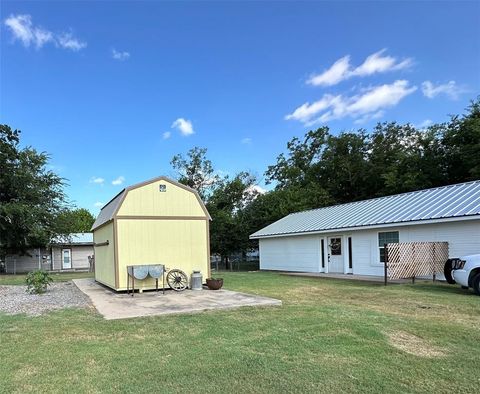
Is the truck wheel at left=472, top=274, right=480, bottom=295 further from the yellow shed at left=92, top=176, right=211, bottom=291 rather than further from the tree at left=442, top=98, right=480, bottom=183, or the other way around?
the tree at left=442, top=98, right=480, bottom=183

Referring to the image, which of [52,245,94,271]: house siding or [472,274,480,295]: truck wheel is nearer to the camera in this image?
[472,274,480,295]: truck wheel

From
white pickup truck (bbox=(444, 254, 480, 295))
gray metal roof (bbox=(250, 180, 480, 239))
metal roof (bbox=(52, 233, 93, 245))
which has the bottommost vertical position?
white pickup truck (bbox=(444, 254, 480, 295))

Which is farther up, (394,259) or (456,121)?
(456,121)

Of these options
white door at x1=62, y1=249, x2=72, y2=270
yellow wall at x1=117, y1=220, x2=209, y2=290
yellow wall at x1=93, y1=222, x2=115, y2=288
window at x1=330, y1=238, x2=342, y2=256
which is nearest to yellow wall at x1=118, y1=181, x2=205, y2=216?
yellow wall at x1=117, y1=220, x2=209, y2=290

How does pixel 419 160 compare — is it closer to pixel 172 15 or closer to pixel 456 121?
pixel 456 121

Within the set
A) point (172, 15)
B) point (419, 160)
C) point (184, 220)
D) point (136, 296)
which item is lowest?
point (136, 296)

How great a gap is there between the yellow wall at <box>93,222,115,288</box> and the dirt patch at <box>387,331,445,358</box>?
31.7 feet

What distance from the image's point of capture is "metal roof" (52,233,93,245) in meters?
31.9

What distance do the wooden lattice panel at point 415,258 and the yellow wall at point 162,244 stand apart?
6.35m

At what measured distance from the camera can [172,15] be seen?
14.1m

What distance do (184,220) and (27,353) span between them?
29.6 ft

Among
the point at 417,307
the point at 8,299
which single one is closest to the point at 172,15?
the point at 8,299

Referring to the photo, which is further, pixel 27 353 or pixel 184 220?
pixel 184 220

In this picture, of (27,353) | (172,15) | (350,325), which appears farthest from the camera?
(172,15)
